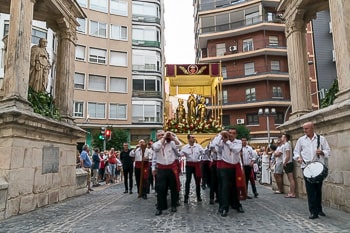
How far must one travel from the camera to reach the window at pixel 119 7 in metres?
37.7

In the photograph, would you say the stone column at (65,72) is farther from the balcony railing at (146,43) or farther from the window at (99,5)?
the window at (99,5)

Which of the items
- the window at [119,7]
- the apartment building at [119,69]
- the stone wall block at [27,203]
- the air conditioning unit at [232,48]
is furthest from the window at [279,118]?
the stone wall block at [27,203]

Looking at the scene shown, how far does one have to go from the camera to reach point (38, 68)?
32.6ft

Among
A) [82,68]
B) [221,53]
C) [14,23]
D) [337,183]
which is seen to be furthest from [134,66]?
[337,183]

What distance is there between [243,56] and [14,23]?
36.2 meters

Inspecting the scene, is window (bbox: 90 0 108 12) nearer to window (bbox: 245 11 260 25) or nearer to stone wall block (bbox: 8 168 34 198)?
window (bbox: 245 11 260 25)

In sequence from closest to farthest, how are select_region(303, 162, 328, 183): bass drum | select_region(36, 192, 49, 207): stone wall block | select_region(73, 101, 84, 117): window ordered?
select_region(303, 162, 328, 183): bass drum, select_region(36, 192, 49, 207): stone wall block, select_region(73, 101, 84, 117): window

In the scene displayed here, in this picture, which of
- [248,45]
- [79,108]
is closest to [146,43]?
[79,108]

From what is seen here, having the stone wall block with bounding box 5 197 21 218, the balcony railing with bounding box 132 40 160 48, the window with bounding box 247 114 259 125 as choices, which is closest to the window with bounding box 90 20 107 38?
the balcony railing with bounding box 132 40 160 48

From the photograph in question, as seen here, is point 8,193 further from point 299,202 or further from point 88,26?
point 88,26

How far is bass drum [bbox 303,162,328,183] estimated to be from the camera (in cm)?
611

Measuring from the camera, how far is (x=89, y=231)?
5504 millimetres

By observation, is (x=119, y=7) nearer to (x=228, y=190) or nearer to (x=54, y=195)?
(x=54, y=195)

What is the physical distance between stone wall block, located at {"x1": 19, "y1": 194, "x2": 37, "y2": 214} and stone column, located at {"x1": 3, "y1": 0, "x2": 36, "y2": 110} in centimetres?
210
